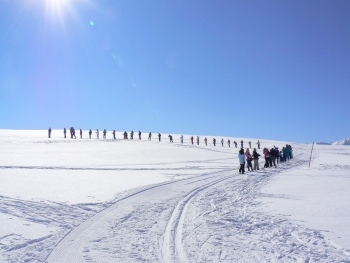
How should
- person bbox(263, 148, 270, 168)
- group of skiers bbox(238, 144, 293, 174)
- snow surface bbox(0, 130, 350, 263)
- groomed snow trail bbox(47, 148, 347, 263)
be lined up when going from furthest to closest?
person bbox(263, 148, 270, 168)
group of skiers bbox(238, 144, 293, 174)
snow surface bbox(0, 130, 350, 263)
groomed snow trail bbox(47, 148, 347, 263)

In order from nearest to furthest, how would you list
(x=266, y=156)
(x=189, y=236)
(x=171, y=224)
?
1. (x=189, y=236)
2. (x=171, y=224)
3. (x=266, y=156)

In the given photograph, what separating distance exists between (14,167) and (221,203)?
44.7 ft

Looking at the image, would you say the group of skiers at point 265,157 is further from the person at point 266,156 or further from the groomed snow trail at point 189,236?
the groomed snow trail at point 189,236

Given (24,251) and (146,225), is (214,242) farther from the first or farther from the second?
(24,251)

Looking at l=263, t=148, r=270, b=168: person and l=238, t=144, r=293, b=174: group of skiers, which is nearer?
l=238, t=144, r=293, b=174: group of skiers

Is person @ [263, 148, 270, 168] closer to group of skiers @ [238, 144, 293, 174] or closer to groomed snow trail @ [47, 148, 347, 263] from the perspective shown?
group of skiers @ [238, 144, 293, 174]

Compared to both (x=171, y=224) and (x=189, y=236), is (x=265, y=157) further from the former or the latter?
(x=189, y=236)

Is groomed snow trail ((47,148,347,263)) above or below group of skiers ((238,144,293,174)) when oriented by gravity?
below

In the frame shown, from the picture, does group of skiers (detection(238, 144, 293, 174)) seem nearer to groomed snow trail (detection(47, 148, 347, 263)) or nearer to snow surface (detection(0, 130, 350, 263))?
snow surface (detection(0, 130, 350, 263))

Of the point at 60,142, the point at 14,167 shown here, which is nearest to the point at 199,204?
the point at 14,167

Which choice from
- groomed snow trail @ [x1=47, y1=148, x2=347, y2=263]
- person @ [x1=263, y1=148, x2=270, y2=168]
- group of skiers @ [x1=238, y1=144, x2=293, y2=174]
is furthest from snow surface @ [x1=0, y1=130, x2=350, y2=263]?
person @ [x1=263, y1=148, x2=270, y2=168]

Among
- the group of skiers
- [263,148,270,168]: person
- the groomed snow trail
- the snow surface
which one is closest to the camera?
the groomed snow trail

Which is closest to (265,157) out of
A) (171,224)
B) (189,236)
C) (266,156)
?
(266,156)

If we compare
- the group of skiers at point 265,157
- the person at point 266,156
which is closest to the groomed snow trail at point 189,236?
the group of skiers at point 265,157
